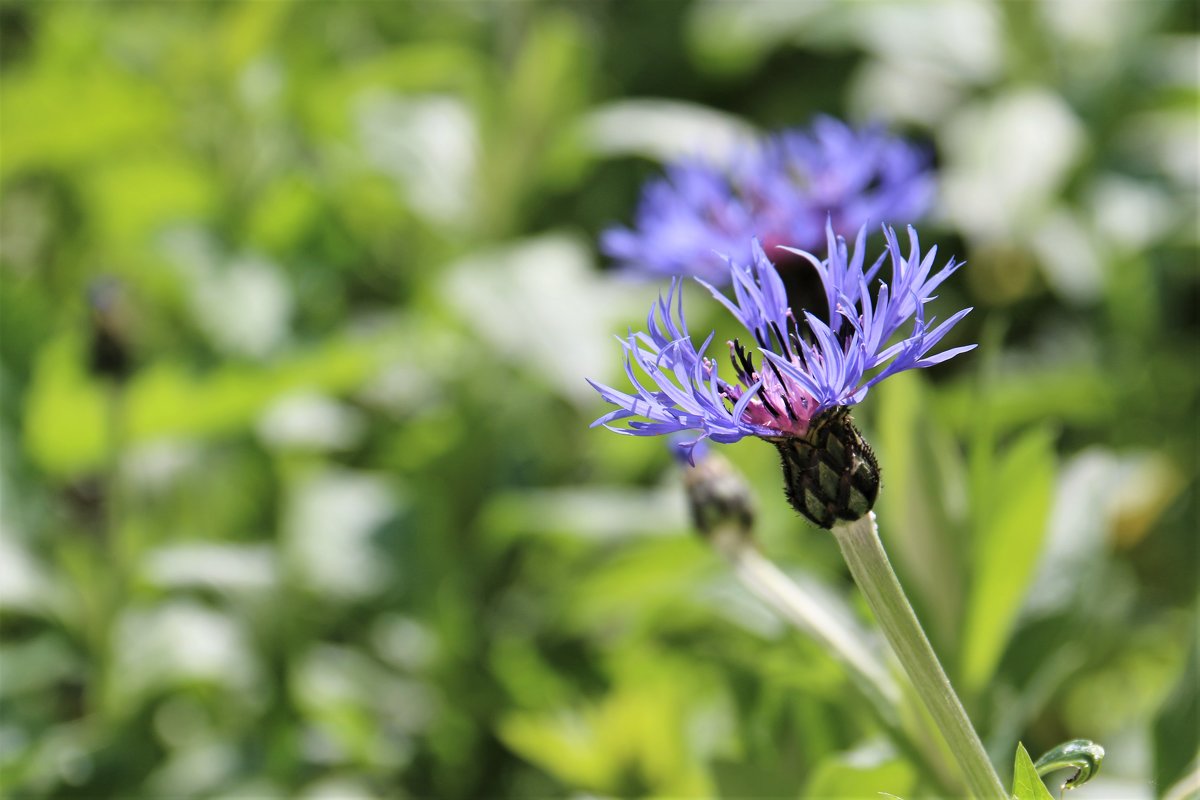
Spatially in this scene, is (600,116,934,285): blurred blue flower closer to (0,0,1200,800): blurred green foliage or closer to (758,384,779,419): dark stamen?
(0,0,1200,800): blurred green foliage

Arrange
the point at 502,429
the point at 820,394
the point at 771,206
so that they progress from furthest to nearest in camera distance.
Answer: the point at 502,429, the point at 771,206, the point at 820,394

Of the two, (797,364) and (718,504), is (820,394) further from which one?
(718,504)

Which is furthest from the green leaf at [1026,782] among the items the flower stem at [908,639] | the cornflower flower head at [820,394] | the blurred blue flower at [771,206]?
the blurred blue flower at [771,206]

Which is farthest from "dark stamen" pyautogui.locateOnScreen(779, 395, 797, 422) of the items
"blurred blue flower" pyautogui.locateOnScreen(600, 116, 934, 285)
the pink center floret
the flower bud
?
"blurred blue flower" pyautogui.locateOnScreen(600, 116, 934, 285)

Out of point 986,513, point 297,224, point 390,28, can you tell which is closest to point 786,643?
point 986,513

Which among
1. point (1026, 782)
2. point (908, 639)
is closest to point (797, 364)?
point (908, 639)

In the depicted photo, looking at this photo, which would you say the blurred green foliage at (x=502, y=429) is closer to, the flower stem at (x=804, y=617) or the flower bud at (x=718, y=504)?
the flower stem at (x=804, y=617)
